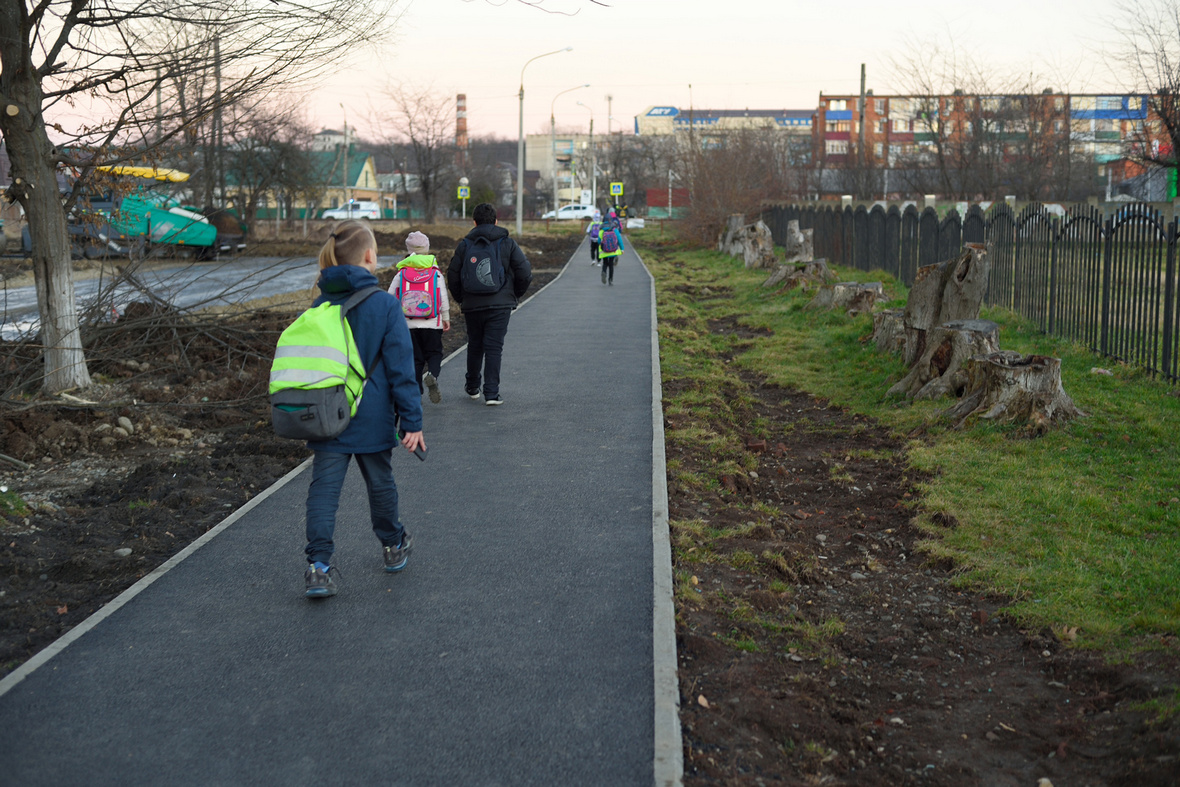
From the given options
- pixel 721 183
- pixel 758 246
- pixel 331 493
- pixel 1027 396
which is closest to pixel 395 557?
pixel 331 493

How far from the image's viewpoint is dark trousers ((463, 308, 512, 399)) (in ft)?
30.4

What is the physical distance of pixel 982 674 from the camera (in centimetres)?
441

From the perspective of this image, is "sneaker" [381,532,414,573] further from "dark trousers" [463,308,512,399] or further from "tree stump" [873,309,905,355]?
"tree stump" [873,309,905,355]

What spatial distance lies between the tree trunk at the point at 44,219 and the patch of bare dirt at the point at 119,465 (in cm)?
24

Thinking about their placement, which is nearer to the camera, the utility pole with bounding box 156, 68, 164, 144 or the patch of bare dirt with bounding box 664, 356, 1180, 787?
the patch of bare dirt with bounding box 664, 356, 1180, 787

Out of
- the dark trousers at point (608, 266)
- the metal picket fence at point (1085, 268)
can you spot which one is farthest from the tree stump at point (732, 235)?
the metal picket fence at point (1085, 268)

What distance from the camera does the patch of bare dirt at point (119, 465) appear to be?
206 inches

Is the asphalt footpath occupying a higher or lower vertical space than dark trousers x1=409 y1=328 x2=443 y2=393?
lower

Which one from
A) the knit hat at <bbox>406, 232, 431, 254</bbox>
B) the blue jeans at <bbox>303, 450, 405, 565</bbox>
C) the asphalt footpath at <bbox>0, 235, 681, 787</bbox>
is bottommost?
the asphalt footpath at <bbox>0, 235, 681, 787</bbox>

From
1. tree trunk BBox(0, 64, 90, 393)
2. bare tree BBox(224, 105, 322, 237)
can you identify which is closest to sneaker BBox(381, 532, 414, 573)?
tree trunk BBox(0, 64, 90, 393)

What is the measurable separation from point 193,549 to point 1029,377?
6.22m

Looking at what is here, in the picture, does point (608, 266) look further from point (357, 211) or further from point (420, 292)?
point (357, 211)

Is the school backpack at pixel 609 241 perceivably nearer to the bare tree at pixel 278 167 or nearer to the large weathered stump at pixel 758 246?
the large weathered stump at pixel 758 246

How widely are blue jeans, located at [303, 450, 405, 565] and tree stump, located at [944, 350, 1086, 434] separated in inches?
205
